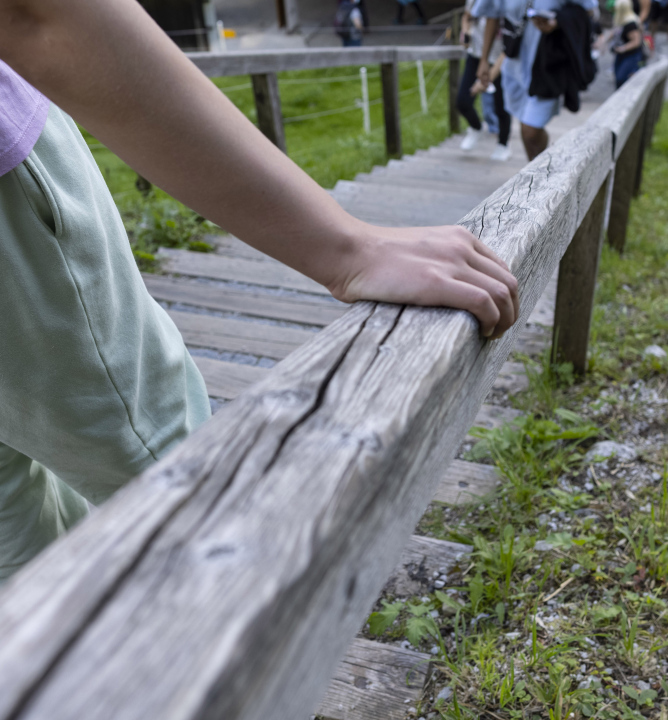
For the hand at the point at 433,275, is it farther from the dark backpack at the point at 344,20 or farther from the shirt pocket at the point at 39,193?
the dark backpack at the point at 344,20

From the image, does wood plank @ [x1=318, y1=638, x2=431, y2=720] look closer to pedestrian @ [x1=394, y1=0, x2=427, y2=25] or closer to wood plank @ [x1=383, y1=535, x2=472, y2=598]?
wood plank @ [x1=383, y1=535, x2=472, y2=598]

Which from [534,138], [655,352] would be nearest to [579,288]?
[655,352]

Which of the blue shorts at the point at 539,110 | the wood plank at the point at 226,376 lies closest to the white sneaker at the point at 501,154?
the blue shorts at the point at 539,110

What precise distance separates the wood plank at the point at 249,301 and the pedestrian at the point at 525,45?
201cm

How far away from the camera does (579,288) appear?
2.68 metres

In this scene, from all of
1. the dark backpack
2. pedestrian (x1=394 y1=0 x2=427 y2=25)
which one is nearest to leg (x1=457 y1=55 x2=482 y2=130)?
the dark backpack

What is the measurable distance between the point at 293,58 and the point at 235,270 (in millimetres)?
2427

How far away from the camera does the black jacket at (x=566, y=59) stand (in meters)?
3.98

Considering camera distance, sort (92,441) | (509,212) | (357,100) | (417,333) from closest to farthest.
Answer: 1. (417,333)
2. (92,441)
3. (509,212)
4. (357,100)

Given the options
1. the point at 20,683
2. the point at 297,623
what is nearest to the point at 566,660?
the point at 297,623

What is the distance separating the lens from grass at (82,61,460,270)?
Answer: 162 inches

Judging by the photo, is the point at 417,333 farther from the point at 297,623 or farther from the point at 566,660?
the point at 566,660

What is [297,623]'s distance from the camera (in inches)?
18.1

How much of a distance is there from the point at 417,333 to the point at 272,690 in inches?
18.2
